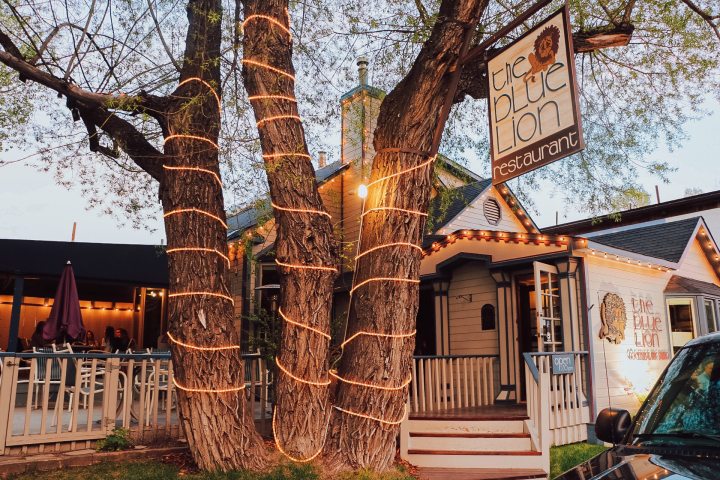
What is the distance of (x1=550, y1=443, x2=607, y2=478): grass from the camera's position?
752 centimetres

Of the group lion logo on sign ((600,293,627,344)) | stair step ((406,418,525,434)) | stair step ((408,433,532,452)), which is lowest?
stair step ((408,433,532,452))

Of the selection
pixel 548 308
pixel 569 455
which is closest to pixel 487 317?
pixel 548 308

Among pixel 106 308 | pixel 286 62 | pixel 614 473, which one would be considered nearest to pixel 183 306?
pixel 286 62

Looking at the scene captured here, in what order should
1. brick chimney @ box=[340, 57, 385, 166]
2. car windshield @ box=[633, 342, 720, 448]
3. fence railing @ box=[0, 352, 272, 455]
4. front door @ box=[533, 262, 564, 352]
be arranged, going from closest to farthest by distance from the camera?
car windshield @ box=[633, 342, 720, 448] → fence railing @ box=[0, 352, 272, 455] → brick chimney @ box=[340, 57, 385, 166] → front door @ box=[533, 262, 564, 352]

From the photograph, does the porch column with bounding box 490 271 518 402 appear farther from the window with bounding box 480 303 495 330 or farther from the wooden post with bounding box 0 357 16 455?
the wooden post with bounding box 0 357 16 455

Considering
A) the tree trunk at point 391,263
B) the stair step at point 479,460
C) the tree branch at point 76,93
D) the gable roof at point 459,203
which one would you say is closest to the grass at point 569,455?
the stair step at point 479,460

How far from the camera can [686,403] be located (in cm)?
288

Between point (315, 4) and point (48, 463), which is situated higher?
point (315, 4)

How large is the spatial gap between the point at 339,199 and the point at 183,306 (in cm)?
994

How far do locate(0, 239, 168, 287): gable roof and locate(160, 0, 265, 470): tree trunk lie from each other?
5893 mm

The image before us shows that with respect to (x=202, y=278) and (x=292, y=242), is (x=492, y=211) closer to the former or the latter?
(x=292, y=242)

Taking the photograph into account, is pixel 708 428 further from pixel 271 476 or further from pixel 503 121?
pixel 271 476

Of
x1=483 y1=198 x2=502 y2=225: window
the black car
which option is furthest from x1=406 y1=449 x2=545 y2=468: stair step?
x1=483 y1=198 x2=502 y2=225: window

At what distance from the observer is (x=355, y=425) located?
5.36 meters
